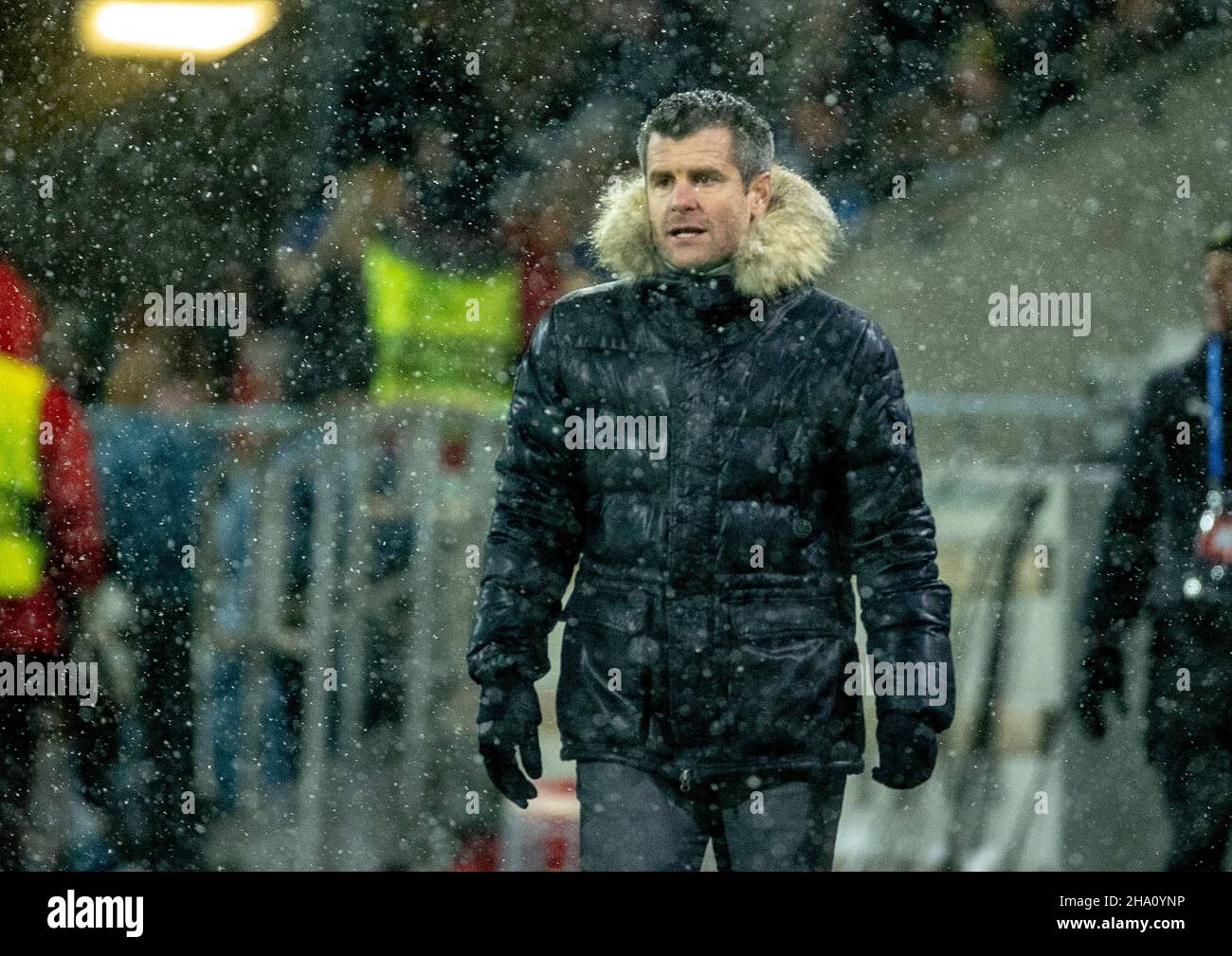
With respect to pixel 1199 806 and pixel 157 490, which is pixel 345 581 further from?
pixel 1199 806

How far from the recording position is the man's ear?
324 centimetres

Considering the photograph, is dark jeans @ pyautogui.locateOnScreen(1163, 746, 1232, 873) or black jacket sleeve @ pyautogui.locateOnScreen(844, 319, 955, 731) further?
dark jeans @ pyautogui.locateOnScreen(1163, 746, 1232, 873)

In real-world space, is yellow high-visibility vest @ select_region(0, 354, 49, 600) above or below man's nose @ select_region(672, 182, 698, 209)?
below

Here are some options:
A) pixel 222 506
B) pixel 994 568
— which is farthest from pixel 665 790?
pixel 222 506

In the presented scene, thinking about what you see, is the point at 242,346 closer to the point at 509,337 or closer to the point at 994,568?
the point at 509,337

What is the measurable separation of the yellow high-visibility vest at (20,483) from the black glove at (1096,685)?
251 cm

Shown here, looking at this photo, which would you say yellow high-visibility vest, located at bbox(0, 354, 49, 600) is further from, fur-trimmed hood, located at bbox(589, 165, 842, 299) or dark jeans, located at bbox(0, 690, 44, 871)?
fur-trimmed hood, located at bbox(589, 165, 842, 299)

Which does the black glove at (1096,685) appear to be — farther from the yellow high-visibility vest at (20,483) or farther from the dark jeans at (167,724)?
the yellow high-visibility vest at (20,483)

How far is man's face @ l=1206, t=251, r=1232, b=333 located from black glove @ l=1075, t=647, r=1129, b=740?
81cm

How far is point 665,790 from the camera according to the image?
3.11 metres

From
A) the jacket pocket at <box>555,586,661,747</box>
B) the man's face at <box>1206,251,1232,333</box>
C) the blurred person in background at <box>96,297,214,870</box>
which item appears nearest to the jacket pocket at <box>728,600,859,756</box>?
the jacket pocket at <box>555,586,661,747</box>

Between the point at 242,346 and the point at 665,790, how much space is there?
1.43m

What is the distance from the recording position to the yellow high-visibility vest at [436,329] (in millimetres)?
3359

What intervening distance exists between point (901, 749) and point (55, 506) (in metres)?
2.08
